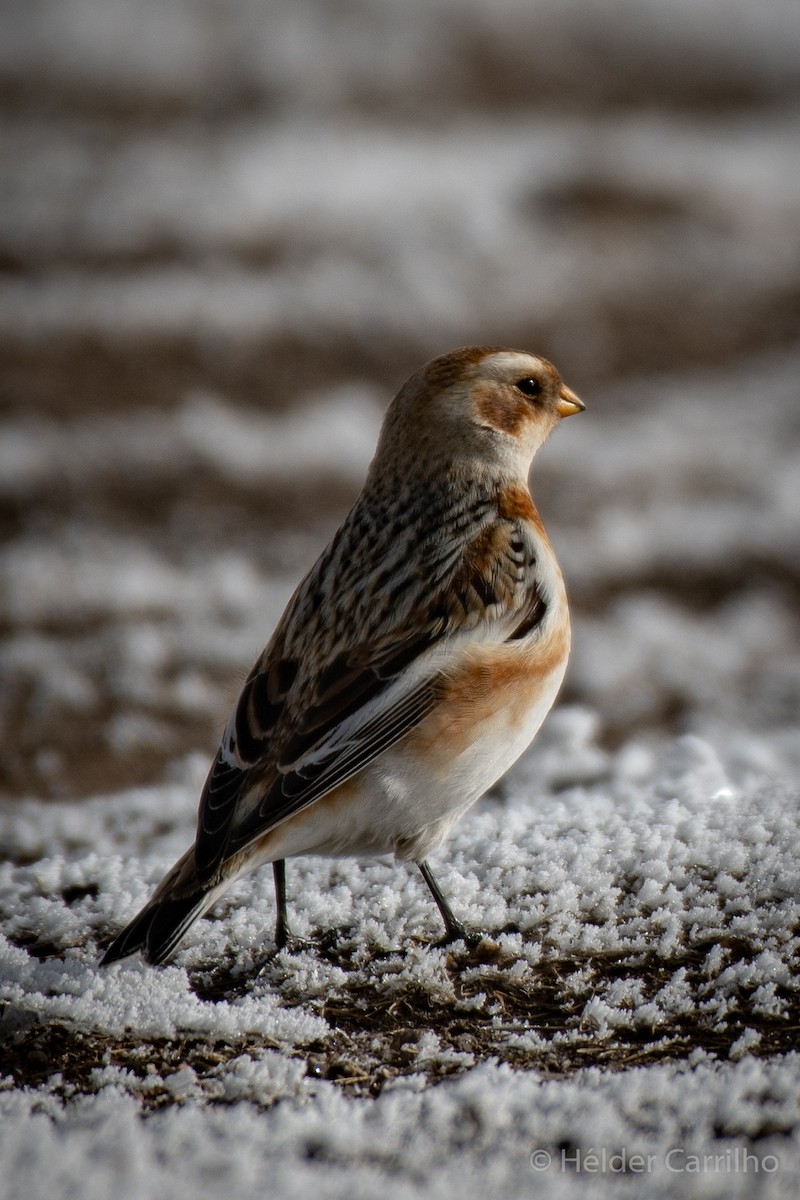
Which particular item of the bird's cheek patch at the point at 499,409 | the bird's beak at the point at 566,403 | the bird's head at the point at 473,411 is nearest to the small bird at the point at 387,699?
the bird's head at the point at 473,411

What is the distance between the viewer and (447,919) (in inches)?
149

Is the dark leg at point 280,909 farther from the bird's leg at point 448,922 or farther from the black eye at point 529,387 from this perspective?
the black eye at point 529,387

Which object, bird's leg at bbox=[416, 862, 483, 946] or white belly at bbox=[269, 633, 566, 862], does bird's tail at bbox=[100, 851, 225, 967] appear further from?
bird's leg at bbox=[416, 862, 483, 946]

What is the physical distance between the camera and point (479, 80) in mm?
14977

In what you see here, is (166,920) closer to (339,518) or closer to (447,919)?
(447,919)

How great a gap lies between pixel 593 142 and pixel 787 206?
88.1 inches

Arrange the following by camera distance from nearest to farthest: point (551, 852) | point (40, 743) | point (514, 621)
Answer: point (514, 621) < point (551, 852) < point (40, 743)

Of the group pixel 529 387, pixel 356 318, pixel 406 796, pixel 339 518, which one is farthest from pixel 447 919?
pixel 356 318

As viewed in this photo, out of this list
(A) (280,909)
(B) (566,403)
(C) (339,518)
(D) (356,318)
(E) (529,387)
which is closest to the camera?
(A) (280,909)

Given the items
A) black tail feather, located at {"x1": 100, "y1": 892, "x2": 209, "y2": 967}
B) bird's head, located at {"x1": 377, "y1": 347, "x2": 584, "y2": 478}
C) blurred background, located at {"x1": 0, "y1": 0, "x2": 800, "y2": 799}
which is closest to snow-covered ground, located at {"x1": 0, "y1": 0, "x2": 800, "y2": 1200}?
blurred background, located at {"x1": 0, "y1": 0, "x2": 800, "y2": 799}

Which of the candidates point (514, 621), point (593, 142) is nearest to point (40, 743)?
point (514, 621)

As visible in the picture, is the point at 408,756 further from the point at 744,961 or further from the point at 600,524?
the point at 600,524

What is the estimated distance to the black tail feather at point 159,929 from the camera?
3.32 metres

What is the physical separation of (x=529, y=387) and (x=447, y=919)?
191 cm
